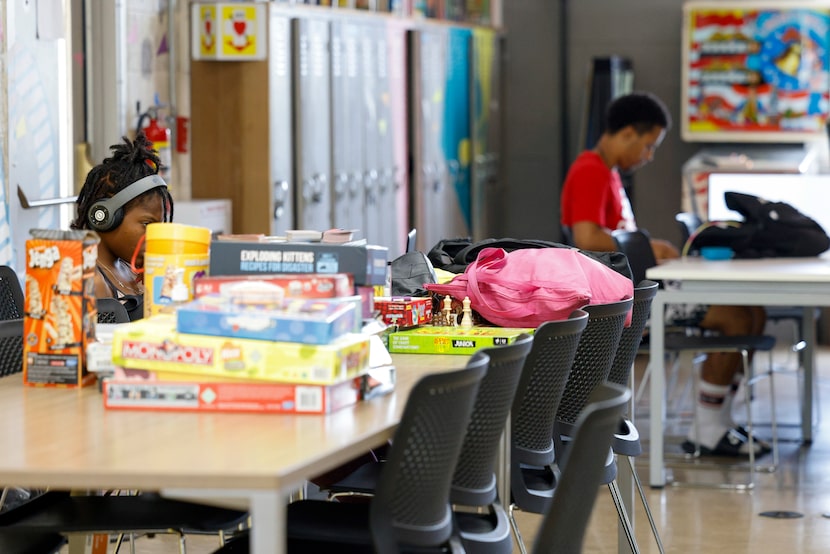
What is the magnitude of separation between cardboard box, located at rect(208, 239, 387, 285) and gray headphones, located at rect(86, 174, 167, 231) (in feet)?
2.87

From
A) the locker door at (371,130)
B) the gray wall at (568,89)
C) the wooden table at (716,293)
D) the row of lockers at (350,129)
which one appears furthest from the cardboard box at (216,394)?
the gray wall at (568,89)

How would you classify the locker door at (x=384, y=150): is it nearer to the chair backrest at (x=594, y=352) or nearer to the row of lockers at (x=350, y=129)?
the row of lockers at (x=350, y=129)

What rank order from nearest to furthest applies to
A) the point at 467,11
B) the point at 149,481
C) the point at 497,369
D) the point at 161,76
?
the point at 149,481 < the point at 497,369 < the point at 161,76 < the point at 467,11

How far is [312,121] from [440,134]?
1.92 m

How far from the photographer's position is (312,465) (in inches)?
74.3

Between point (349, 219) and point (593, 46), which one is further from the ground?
point (593, 46)

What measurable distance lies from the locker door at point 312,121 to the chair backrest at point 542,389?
142 inches

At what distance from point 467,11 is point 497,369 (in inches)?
277

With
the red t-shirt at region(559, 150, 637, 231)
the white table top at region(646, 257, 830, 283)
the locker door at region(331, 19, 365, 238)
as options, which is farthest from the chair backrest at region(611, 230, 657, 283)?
the locker door at region(331, 19, 365, 238)

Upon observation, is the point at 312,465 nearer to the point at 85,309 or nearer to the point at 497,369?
the point at 497,369

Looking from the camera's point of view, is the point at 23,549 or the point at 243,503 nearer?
the point at 243,503

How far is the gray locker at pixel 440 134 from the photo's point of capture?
786 centimetres

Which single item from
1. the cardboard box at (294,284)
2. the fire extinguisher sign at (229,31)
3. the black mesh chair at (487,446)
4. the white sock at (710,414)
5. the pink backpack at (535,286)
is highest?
the fire extinguisher sign at (229,31)

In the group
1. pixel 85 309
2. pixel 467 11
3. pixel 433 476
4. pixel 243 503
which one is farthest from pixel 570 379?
pixel 467 11
